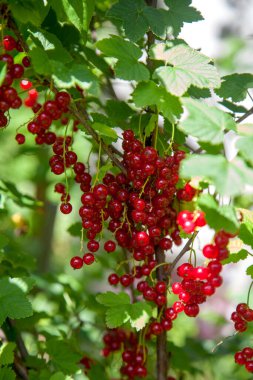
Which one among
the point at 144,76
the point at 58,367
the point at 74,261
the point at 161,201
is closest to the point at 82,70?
the point at 144,76

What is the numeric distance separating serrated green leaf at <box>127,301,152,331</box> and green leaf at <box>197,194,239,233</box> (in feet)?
1.13

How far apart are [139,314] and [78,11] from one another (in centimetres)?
62

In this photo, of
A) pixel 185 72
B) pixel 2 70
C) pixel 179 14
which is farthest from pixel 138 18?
pixel 2 70

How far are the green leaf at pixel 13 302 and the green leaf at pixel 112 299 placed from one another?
164 millimetres

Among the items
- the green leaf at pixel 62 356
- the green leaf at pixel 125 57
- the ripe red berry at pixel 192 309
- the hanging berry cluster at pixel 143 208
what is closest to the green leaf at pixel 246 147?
the hanging berry cluster at pixel 143 208

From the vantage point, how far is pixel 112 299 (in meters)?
1.16

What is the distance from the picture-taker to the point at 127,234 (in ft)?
3.73

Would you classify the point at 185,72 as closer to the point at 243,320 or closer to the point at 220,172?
the point at 220,172

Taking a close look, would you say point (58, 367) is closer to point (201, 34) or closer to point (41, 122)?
point (41, 122)

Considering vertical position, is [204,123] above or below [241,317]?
above

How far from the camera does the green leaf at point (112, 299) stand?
114cm

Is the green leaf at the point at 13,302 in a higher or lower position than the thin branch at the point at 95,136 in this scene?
lower

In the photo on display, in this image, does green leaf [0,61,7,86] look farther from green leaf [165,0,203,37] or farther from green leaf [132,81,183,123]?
green leaf [165,0,203,37]

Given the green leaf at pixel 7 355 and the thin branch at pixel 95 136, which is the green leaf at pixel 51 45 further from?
the green leaf at pixel 7 355
